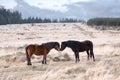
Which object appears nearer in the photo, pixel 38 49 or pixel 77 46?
pixel 38 49

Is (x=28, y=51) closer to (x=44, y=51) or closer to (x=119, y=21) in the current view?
(x=44, y=51)

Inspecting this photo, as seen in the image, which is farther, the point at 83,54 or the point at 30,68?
the point at 83,54

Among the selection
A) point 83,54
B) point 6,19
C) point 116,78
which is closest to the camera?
point 116,78

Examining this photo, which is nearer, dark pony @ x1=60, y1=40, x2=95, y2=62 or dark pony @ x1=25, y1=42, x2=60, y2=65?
dark pony @ x1=25, y1=42, x2=60, y2=65

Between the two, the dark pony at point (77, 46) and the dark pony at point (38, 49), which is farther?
the dark pony at point (77, 46)

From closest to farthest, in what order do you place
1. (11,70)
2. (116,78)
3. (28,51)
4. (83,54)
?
(116,78)
(11,70)
(28,51)
(83,54)

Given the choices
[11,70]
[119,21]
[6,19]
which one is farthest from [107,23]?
[11,70]

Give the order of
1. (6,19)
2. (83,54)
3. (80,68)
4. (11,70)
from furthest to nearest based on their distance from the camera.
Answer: (6,19)
(83,54)
(11,70)
(80,68)

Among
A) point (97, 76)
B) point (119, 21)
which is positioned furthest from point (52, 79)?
point (119, 21)

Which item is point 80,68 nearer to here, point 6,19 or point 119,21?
point 119,21

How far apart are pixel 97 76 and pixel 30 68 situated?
621cm

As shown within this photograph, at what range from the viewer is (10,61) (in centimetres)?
2275

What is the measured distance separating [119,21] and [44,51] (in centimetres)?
13956

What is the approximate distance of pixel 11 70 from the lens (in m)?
18.0
